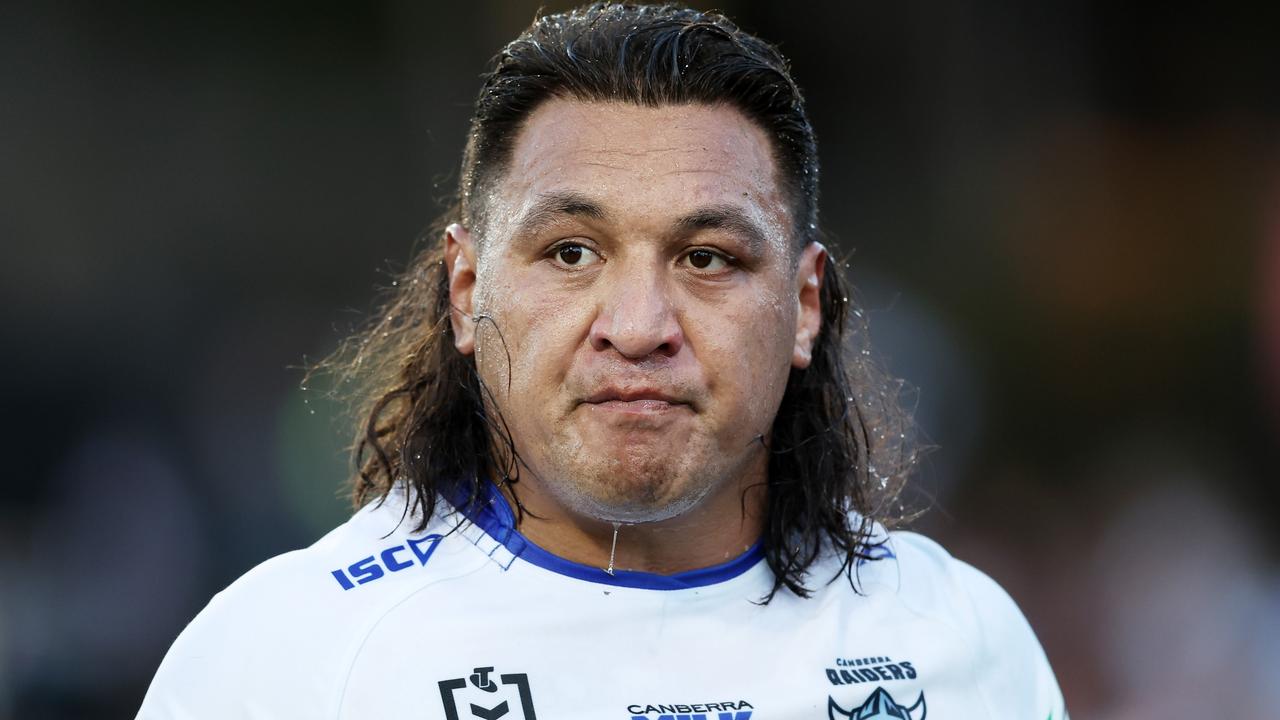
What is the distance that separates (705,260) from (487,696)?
94cm

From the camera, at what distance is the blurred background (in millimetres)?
6094

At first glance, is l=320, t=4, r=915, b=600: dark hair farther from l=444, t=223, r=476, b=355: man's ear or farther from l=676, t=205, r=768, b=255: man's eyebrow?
l=676, t=205, r=768, b=255: man's eyebrow

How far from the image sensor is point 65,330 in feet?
22.7

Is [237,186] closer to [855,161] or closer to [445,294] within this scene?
[855,161]

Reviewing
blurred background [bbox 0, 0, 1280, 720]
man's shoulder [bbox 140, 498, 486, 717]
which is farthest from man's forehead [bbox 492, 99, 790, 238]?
blurred background [bbox 0, 0, 1280, 720]

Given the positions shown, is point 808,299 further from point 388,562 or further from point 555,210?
point 388,562

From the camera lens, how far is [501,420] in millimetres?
2770

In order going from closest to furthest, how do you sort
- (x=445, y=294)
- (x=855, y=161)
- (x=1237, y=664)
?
(x=445, y=294)
(x=1237, y=664)
(x=855, y=161)

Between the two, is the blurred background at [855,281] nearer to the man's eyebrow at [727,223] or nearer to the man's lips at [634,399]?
the man's eyebrow at [727,223]

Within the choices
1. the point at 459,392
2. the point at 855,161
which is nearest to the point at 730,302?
the point at 459,392

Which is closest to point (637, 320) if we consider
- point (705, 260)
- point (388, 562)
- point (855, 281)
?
point (705, 260)

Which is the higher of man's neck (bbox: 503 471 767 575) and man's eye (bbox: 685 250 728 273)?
man's eye (bbox: 685 250 728 273)

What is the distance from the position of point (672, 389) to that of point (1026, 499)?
482cm

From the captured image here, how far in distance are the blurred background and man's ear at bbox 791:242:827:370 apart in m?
3.61
